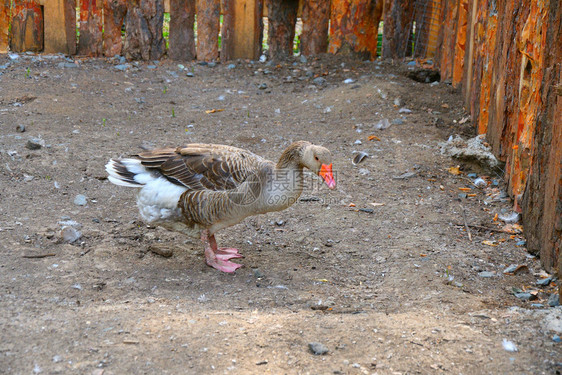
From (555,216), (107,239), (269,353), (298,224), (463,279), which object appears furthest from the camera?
(298,224)

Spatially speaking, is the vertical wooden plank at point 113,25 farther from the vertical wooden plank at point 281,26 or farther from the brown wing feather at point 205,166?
the brown wing feather at point 205,166

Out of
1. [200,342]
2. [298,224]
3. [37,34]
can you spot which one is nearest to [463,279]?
[298,224]

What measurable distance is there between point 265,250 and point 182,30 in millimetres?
5605

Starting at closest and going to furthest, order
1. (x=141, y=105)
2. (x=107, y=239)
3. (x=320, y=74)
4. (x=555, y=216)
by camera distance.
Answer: (x=555, y=216)
(x=107, y=239)
(x=141, y=105)
(x=320, y=74)

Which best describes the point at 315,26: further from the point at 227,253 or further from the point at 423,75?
the point at 227,253

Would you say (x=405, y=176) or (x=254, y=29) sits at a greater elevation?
(x=254, y=29)

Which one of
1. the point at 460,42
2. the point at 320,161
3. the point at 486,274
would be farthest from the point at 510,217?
the point at 460,42

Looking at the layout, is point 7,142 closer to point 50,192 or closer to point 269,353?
point 50,192

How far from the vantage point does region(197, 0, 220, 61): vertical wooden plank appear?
9438 mm

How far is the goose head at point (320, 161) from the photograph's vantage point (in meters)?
4.39

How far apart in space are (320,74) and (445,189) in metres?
3.72

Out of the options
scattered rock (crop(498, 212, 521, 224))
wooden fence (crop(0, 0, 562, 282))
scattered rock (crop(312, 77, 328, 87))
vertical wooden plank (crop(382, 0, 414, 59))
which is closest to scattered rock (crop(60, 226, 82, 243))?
scattered rock (crop(498, 212, 521, 224))

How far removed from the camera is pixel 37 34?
948 centimetres

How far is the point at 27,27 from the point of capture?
30.9ft
